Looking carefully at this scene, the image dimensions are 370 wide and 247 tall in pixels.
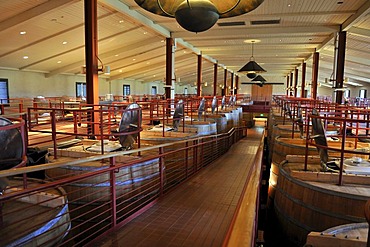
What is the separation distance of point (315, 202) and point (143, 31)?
460 inches

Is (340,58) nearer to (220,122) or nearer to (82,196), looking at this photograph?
(220,122)

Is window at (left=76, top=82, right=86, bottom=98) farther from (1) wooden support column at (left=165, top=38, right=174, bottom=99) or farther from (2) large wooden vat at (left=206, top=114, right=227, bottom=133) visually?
(2) large wooden vat at (left=206, top=114, right=227, bottom=133)

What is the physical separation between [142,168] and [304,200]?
2148 mm

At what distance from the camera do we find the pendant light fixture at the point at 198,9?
90.5 inches

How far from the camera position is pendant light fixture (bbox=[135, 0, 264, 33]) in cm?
230

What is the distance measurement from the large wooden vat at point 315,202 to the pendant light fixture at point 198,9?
218 cm

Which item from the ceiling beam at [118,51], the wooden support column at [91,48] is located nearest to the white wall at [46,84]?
the ceiling beam at [118,51]

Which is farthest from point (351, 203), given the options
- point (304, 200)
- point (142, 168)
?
point (142, 168)

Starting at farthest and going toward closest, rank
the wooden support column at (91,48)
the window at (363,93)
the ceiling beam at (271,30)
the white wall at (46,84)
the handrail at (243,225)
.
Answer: the window at (363,93) < the white wall at (46,84) < the ceiling beam at (271,30) < the wooden support column at (91,48) < the handrail at (243,225)

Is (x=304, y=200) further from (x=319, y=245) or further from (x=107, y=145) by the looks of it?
(x=107, y=145)

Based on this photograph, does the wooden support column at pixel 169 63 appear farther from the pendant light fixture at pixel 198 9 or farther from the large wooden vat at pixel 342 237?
the large wooden vat at pixel 342 237

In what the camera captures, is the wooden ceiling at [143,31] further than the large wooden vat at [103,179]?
Yes

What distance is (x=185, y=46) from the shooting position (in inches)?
671

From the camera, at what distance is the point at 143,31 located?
43.4ft
